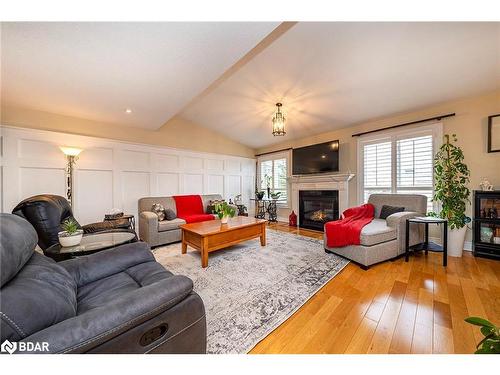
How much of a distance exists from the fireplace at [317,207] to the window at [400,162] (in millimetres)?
620

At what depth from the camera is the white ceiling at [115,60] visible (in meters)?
1.66

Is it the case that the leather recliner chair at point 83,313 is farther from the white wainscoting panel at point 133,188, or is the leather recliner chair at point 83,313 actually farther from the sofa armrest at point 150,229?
the white wainscoting panel at point 133,188

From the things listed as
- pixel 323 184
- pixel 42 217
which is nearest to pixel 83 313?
pixel 42 217

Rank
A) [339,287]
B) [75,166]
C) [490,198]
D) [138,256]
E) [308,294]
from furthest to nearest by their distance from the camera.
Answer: [75,166]
[490,198]
[339,287]
[308,294]
[138,256]

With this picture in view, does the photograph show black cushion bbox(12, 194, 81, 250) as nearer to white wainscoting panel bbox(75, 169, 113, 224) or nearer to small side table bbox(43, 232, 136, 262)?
small side table bbox(43, 232, 136, 262)

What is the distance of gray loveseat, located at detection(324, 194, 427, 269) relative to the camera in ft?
8.27

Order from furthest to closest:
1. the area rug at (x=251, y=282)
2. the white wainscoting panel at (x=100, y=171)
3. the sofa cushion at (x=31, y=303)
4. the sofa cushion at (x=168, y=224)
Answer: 1. the sofa cushion at (x=168, y=224)
2. the white wainscoting panel at (x=100, y=171)
3. the area rug at (x=251, y=282)
4. the sofa cushion at (x=31, y=303)

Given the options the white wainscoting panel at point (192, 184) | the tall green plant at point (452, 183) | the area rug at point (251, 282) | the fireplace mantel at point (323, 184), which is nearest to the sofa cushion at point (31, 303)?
the area rug at point (251, 282)

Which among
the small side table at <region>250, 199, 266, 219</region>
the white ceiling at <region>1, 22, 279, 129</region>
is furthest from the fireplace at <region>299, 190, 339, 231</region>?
the white ceiling at <region>1, 22, 279, 129</region>

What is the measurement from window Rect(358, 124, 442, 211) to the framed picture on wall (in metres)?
0.52
